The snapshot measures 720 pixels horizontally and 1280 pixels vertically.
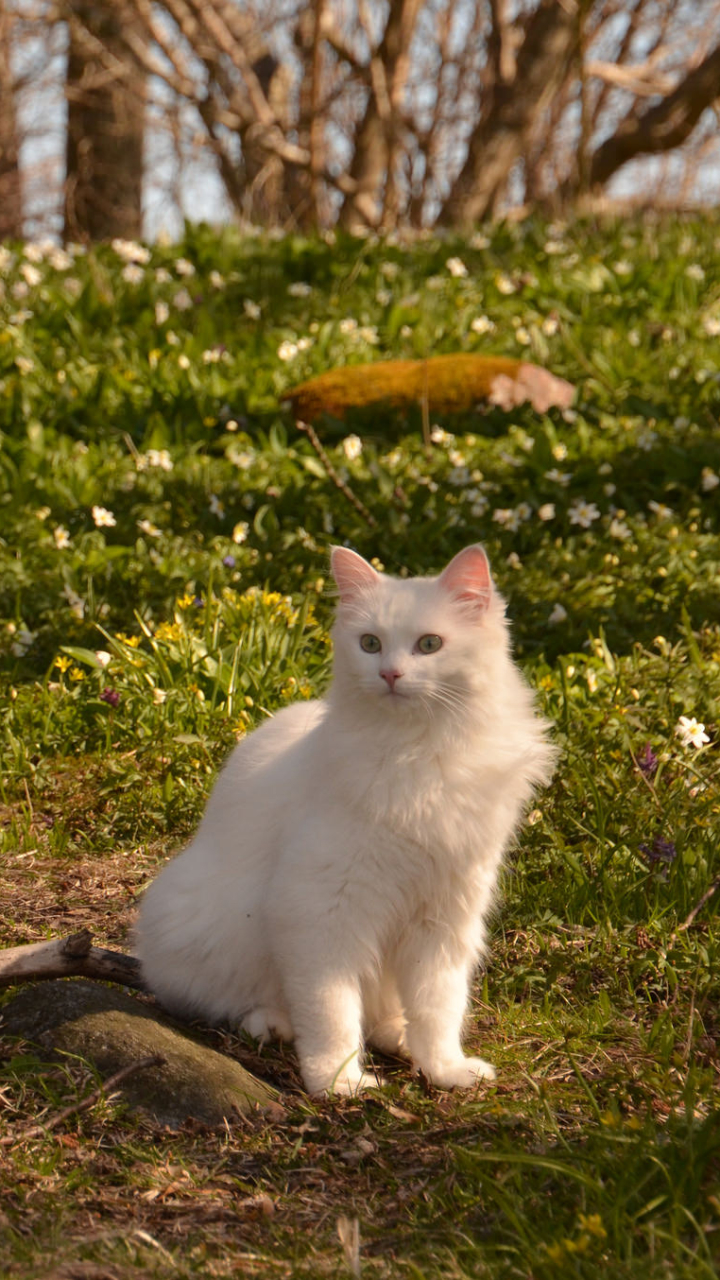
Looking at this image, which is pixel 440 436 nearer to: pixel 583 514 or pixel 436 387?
pixel 436 387

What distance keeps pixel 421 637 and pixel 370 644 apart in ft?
0.42

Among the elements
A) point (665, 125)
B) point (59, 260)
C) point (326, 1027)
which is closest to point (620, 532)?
point (326, 1027)

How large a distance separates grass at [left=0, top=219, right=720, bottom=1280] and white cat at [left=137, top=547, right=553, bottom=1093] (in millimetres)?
178

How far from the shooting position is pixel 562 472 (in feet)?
21.5

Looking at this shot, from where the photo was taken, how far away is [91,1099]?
262 centimetres

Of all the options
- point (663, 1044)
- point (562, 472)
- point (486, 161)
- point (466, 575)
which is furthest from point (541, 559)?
point (486, 161)

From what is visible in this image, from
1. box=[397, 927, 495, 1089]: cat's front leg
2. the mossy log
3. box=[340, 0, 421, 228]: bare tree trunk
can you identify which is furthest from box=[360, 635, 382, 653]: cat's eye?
box=[340, 0, 421, 228]: bare tree trunk

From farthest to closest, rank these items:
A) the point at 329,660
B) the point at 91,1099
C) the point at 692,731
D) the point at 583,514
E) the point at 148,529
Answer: the point at 583,514, the point at 148,529, the point at 329,660, the point at 692,731, the point at 91,1099

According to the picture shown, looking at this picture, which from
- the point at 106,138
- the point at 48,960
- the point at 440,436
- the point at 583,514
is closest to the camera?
the point at 48,960

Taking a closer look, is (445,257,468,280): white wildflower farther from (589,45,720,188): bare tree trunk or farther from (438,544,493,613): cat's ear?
(438,544,493,613): cat's ear

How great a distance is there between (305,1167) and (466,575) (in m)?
1.38

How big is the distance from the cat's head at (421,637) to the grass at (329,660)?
2.95ft

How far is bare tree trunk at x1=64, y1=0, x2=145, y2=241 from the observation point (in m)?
11.8

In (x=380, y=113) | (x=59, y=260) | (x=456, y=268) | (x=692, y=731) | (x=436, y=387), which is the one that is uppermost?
(x=380, y=113)
